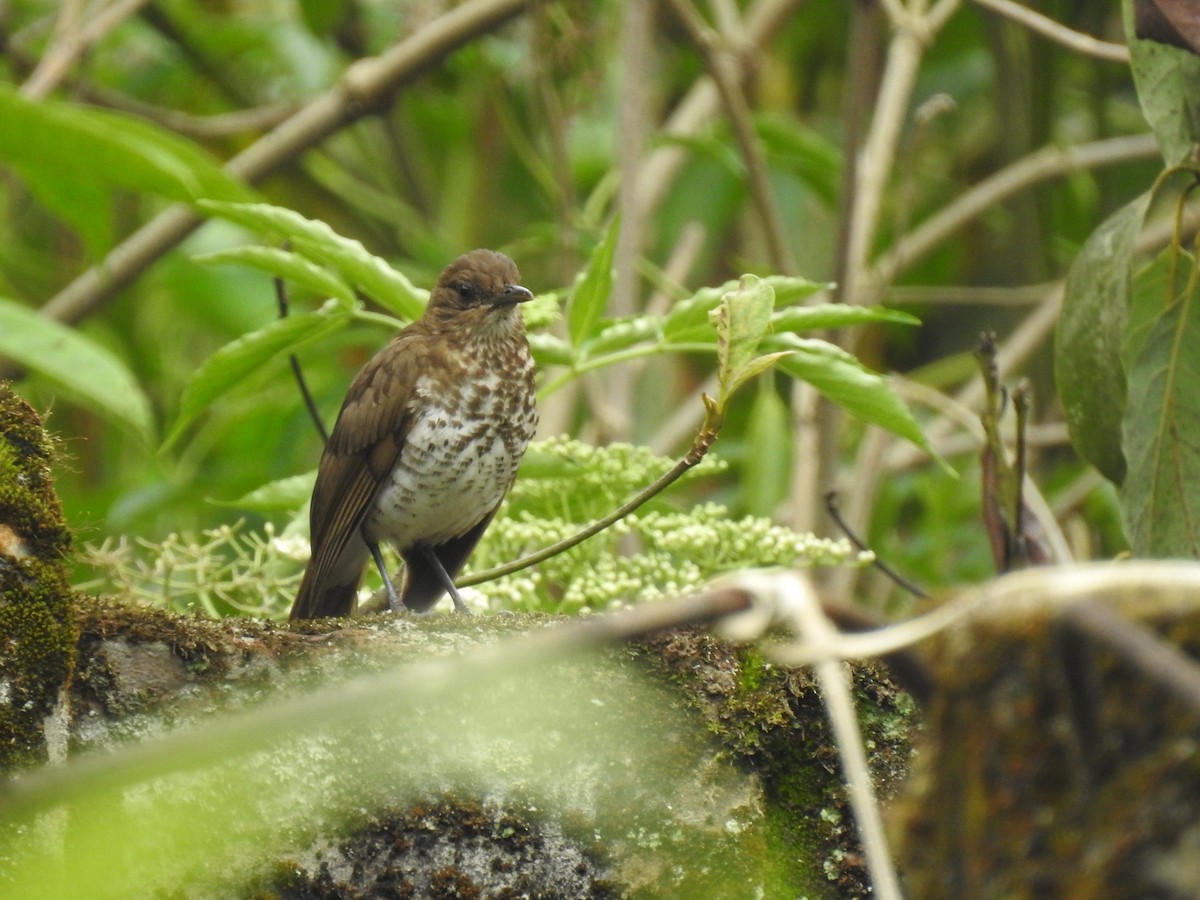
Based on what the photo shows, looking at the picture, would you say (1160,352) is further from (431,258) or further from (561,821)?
(431,258)

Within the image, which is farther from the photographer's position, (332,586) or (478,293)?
(478,293)

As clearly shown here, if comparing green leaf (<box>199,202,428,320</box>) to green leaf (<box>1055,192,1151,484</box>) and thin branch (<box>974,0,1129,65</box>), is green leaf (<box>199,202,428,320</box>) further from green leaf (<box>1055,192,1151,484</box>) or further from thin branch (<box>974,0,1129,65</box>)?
thin branch (<box>974,0,1129,65</box>)

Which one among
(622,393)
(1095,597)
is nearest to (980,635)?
(1095,597)

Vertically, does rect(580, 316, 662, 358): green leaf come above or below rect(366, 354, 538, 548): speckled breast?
below

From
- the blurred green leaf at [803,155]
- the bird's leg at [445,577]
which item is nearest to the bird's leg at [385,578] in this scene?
the bird's leg at [445,577]

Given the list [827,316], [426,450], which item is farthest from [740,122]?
[827,316]

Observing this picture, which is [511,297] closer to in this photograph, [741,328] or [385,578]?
[385,578]

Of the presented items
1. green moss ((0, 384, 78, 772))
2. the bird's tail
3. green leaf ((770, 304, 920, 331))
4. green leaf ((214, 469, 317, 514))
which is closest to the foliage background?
the bird's tail
